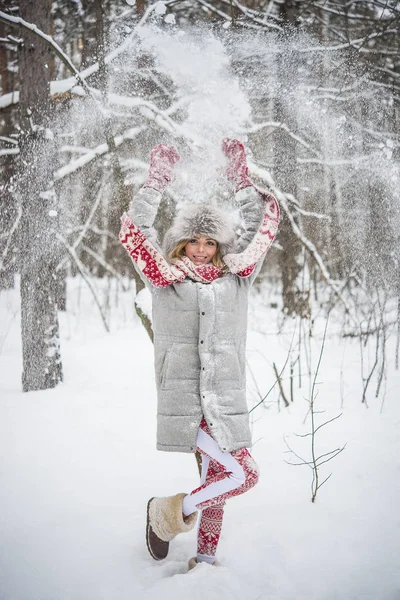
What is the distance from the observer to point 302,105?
3623mm

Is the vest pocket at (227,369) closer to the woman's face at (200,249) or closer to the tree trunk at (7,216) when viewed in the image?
the woman's face at (200,249)

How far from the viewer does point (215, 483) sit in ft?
5.50

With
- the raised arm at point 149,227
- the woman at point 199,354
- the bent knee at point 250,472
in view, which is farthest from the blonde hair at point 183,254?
the bent knee at point 250,472

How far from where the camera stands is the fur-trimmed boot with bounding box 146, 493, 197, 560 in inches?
67.1

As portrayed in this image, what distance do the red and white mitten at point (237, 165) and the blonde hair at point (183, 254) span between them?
0.36 meters

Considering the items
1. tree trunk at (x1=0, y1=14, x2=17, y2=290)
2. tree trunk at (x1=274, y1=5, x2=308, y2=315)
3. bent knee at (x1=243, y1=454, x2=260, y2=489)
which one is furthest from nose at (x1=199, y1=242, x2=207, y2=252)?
tree trunk at (x1=0, y1=14, x2=17, y2=290)

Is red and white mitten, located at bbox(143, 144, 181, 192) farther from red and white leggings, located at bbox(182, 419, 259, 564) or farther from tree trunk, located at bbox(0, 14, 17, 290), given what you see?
tree trunk, located at bbox(0, 14, 17, 290)

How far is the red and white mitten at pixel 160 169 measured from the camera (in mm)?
1886

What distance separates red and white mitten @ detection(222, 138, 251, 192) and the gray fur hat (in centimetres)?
23

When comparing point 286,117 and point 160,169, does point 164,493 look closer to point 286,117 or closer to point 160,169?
point 160,169

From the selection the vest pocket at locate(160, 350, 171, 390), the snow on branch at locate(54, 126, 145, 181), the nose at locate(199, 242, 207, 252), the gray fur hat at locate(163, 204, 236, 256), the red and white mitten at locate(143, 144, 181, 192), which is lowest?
the vest pocket at locate(160, 350, 171, 390)

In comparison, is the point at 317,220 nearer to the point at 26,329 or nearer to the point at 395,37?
the point at 395,37

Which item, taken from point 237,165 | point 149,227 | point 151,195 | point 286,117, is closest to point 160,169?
point 151,195

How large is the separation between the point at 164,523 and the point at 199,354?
0.77 meters
